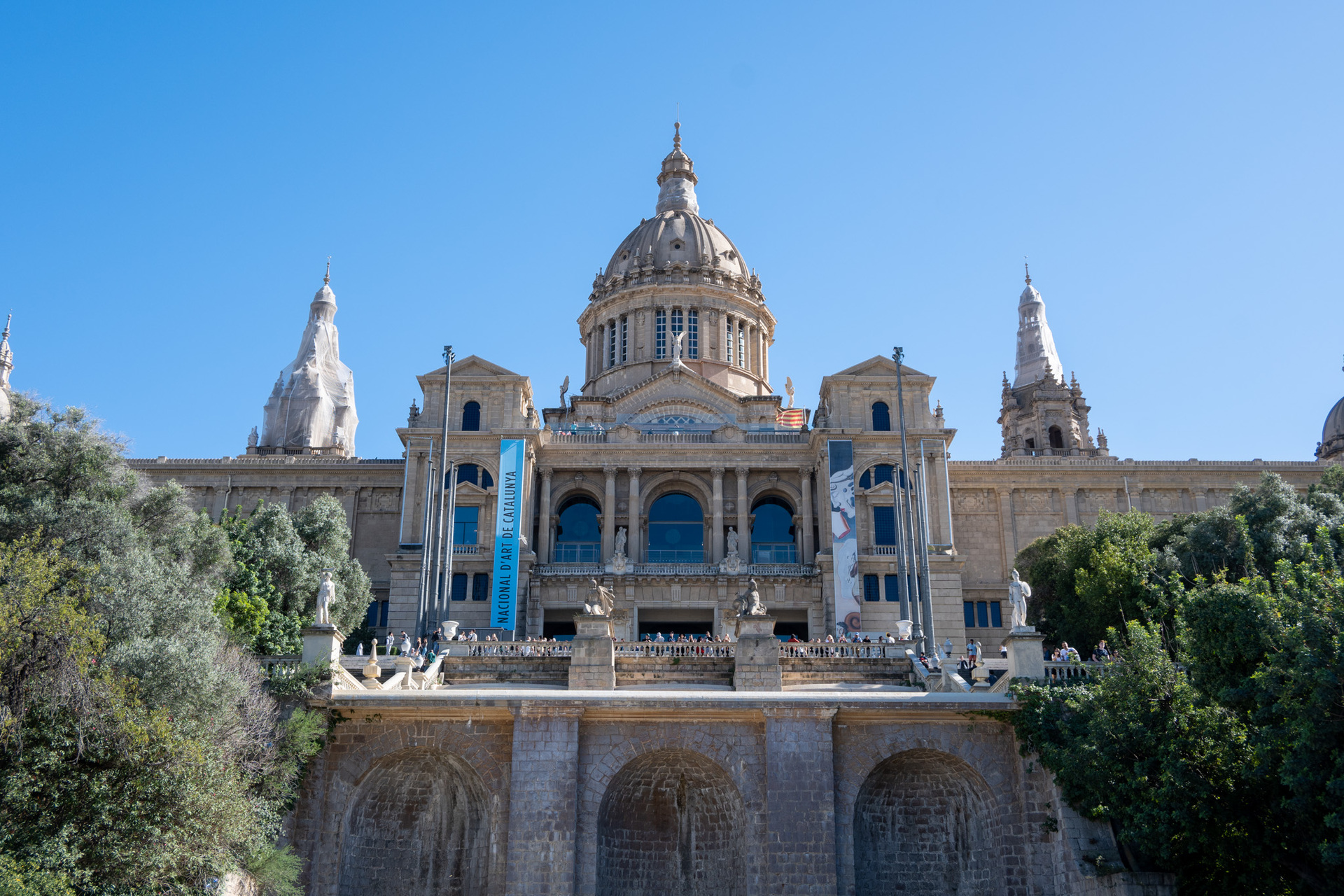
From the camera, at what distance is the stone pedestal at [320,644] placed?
28.0m

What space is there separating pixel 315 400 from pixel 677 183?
86.2ft

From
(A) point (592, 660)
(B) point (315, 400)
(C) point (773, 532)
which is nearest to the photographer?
(A) point (592, 660)

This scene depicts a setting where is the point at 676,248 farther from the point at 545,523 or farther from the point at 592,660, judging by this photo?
the point at 592,660

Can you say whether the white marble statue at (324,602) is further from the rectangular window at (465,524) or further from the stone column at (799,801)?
the rectangular window at (465,524)

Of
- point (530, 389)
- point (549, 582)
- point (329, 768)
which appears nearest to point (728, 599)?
point (549, 582)

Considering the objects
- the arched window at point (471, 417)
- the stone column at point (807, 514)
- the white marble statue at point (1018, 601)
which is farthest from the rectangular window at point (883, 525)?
the white marble statue at point (1018, 601)

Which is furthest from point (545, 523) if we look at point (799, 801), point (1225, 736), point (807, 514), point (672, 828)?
point (1225, 736)

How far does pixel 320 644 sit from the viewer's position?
2822 centimetres

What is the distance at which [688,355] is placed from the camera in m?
65.9

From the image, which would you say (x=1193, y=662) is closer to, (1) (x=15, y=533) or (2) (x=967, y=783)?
(2) (x=967, y=783)

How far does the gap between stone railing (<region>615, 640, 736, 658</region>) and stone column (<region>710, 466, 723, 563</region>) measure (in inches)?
738

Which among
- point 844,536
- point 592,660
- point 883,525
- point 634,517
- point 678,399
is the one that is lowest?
point 592,660

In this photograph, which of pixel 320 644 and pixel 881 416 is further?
pixel 881 416

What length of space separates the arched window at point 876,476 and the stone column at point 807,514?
3020 mm
